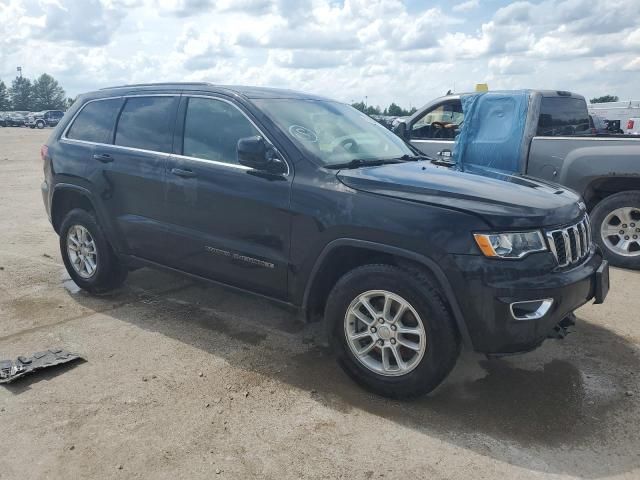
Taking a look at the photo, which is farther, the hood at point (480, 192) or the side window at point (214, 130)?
the side window at point (214, 130)

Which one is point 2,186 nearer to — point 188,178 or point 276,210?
point 188,178

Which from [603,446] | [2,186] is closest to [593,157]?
[603,446]

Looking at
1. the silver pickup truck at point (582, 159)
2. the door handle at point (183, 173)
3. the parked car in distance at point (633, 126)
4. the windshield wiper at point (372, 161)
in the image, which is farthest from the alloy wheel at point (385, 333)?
the parked car in distance at point (633, 126)

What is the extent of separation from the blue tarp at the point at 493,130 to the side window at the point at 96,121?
417 cm

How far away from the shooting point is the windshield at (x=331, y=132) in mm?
3877

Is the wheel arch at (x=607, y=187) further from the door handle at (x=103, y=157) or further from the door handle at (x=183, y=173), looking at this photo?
the door handle at (x=103, y=157)

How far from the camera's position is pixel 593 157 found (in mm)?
6242

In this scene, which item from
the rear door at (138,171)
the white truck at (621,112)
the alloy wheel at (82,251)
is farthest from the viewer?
the white truck at (621,112)

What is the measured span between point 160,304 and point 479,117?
458cm

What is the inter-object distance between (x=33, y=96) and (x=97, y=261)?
109 meters

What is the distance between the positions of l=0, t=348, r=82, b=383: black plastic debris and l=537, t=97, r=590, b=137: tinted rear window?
18.7 ft

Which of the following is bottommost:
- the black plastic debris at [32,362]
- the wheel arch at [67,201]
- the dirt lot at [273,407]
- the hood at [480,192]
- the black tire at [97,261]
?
the dirt lot at [273,407]

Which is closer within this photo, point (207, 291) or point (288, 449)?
point (288, 449)

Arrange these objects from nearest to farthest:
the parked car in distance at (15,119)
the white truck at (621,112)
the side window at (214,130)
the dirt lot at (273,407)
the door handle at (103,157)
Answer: the dirt lot at (273,407) < the side window at (214,130) < the door handle at (103,157) < the white truck at (621,112) < the parked car in distance at (15,119)
